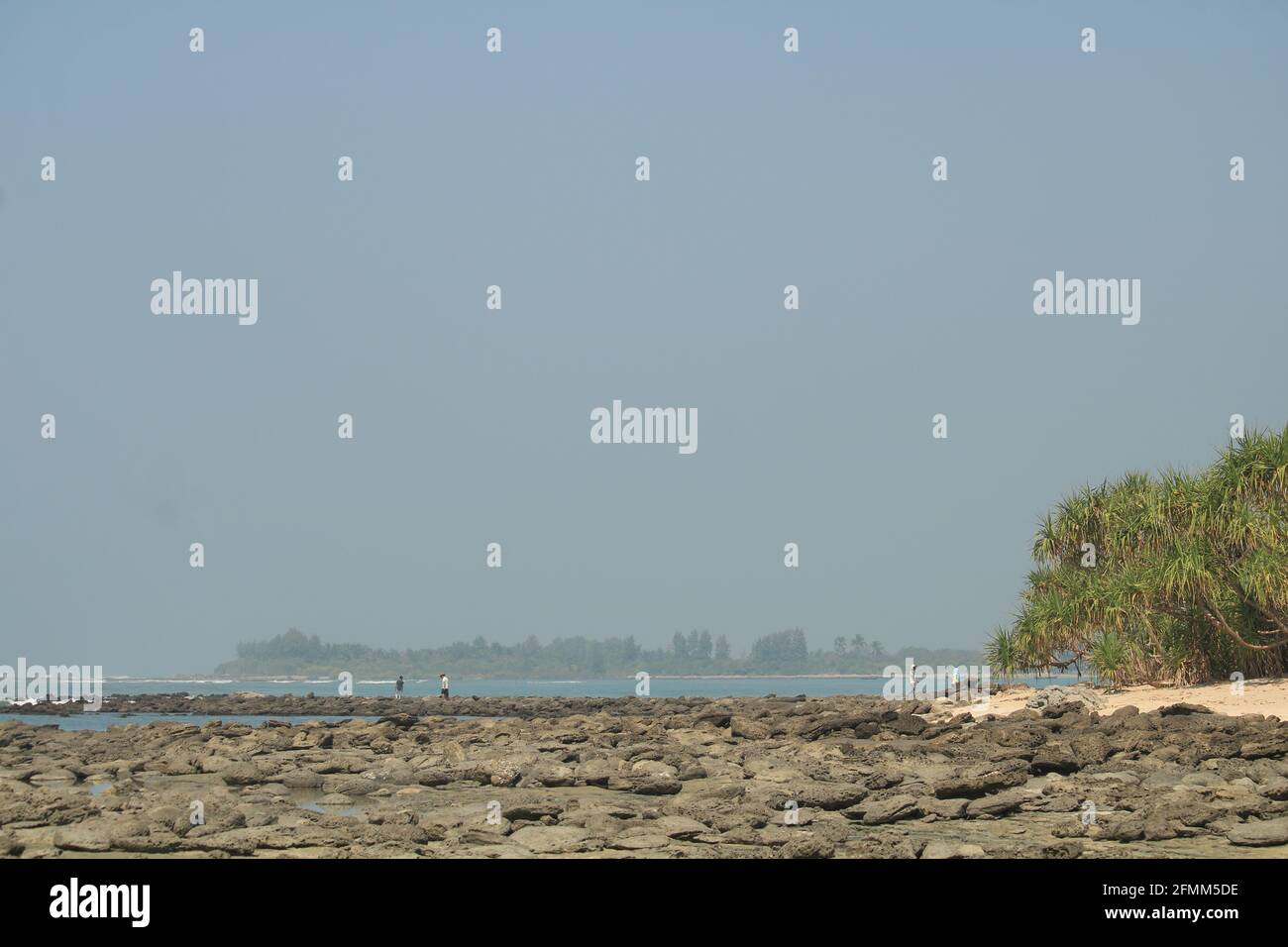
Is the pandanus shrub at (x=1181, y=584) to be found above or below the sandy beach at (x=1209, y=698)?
above

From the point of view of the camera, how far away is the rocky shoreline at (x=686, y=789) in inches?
540

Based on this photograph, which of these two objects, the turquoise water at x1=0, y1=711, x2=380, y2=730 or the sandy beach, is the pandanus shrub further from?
the turquoise water at x1=0, y1=711, x2=380, y2=730

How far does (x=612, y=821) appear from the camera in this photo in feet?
48.8

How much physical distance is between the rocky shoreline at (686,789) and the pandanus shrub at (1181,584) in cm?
407

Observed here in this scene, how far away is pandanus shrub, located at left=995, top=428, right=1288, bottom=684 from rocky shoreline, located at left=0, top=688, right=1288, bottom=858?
407 cm

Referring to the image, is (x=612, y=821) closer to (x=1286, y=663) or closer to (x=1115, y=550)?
(x=1286, y=663)

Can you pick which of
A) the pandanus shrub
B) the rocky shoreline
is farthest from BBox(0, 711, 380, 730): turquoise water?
the pandanus shrub

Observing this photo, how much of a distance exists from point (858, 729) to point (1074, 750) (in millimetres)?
6901

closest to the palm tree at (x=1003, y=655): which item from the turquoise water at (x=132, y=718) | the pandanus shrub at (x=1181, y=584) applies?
the pandanus shrub at (x=1181, y=584)

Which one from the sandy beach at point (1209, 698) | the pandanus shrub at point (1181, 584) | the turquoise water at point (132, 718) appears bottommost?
the turquoise water at point (132, 718)

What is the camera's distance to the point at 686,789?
60.7 feet

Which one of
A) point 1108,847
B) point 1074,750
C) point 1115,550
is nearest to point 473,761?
point 1074,750

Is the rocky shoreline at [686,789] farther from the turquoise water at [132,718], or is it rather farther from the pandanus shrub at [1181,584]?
the turquoise water at [132,718]

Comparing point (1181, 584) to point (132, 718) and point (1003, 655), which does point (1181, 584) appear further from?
point (132, 718)
